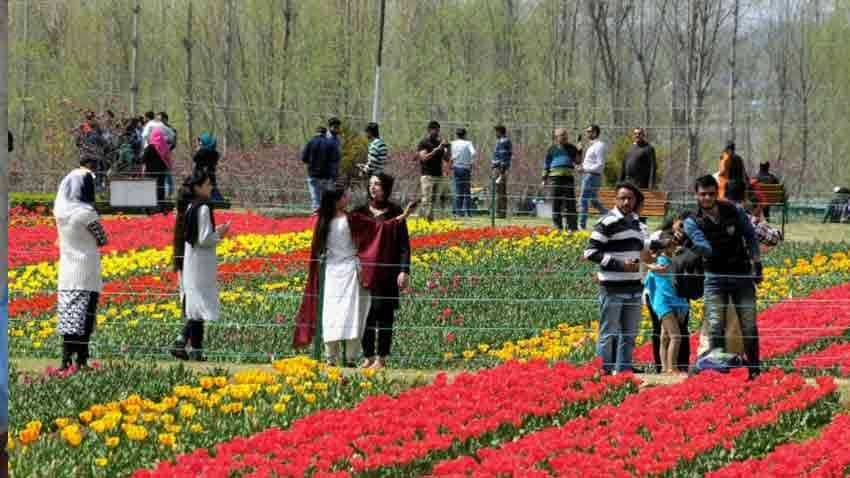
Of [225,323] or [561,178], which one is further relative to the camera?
[561,178]

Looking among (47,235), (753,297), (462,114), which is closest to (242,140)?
(462,114)

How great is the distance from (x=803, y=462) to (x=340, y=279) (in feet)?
16.4

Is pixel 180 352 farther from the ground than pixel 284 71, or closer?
closer

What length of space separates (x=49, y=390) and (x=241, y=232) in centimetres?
1388

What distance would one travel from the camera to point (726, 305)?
12.3 metres

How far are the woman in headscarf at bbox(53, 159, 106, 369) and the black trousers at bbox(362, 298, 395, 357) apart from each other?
2103 mm

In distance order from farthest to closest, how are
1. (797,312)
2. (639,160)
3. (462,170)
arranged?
(462,170), (639,160), (797,312)

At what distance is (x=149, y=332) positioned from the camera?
15.4 meters

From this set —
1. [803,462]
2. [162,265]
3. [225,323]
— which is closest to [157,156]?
[162,265]

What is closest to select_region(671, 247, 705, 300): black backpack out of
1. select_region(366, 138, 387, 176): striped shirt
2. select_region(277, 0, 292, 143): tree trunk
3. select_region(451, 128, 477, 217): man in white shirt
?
select_region(366, 138, 387, 176): striped shirt

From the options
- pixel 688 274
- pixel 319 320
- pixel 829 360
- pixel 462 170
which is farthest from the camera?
pixel 462 170

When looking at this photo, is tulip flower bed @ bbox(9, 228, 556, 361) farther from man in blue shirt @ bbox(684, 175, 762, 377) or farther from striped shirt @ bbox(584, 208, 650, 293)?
man in blue shirt @ bbox(684, 175, 762, 377)

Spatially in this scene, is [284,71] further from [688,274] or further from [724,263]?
[724,263]

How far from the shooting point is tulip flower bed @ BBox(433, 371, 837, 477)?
9.02 meters
